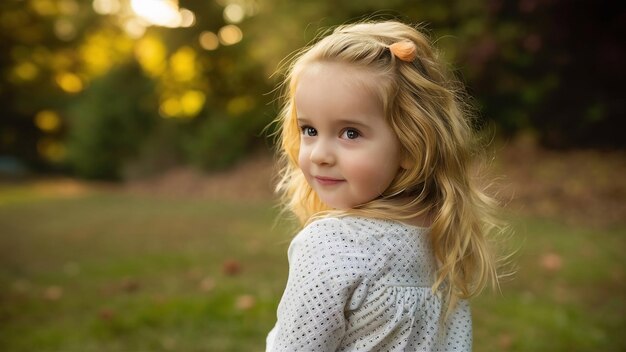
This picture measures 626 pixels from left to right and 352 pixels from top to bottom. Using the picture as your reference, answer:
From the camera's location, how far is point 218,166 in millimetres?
13984

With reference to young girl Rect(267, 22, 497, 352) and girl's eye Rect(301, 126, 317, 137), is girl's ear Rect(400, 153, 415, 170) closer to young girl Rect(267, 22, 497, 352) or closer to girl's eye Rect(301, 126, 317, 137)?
young girl Rect(267, 22, 497, 352)

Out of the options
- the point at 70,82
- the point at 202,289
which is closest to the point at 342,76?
the point at 202,289

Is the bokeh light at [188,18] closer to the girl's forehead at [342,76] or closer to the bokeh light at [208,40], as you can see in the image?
the bokeh light at [208,40]

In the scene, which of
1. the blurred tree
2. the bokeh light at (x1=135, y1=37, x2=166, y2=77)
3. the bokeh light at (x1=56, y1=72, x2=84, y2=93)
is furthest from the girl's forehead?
the bokeh light at (x1=56, y1=72, x2=84, y2=93)

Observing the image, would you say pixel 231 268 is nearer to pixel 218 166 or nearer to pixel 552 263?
pixel 552 263

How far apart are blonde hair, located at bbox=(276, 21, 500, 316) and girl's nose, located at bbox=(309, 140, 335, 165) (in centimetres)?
13

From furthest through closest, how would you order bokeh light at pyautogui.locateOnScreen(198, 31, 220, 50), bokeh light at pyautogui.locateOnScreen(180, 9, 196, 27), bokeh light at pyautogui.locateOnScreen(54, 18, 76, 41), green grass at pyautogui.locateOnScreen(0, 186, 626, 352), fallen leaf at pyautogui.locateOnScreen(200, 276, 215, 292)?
bokeh light at pyautogui.locateOnScreen(54, 18, 76, 41) → bokeh light at pyautogui.locateOnScreen(198, 31, 220, 50) → bokeh light at pyautogui.locateOnScreen(180, 9, 196, 27) → fallen leaf at pyautogui.locateOnScreen(200, 276, 215, 292) → green grass at pyautogui.locateOnScreen(0, 186, 626, 352)

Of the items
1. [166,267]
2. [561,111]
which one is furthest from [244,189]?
[166,267]

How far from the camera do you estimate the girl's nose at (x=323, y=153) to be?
1623mm

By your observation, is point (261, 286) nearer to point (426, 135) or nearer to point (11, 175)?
point (426, 135)

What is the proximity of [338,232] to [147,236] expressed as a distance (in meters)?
5.94

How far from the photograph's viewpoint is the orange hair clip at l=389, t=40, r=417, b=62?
5.29 feet

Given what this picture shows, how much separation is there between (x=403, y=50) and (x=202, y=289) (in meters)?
3.35

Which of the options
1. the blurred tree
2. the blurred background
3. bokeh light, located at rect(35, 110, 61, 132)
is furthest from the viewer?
bokeh light, located at rect(35, 110, 61, 132)
